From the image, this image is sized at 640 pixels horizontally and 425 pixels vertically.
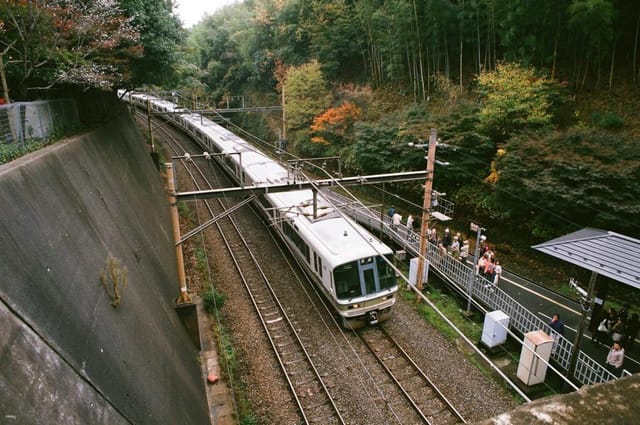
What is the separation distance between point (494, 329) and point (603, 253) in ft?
12.3

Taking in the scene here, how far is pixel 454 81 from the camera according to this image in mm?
25562

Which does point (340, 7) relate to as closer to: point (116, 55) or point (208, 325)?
point (116, 55)

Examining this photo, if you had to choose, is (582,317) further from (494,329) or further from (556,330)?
(494,329)

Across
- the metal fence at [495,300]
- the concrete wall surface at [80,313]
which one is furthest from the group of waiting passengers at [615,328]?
the concrete wall surface at [80,313]

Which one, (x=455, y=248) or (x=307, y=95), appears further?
(x=307, y=95)

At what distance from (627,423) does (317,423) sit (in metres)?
8.44

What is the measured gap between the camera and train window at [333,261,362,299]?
442 inches

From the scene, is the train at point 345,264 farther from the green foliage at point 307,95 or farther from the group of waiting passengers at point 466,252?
the green foliage at point 307,95

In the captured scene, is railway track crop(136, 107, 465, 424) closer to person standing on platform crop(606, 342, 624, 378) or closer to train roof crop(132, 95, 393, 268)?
train roof crop(132, 95, 393, 268)

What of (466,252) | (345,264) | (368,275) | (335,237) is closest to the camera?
(345,264)

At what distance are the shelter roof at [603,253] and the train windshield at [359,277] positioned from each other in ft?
14.1

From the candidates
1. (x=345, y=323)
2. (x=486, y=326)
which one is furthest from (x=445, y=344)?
(x=345, y=323)

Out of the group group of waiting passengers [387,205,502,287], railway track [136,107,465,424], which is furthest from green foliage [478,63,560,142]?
railway track [136,107,465,424]

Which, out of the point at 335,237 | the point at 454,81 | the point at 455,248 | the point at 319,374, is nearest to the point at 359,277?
the point at 335,237
